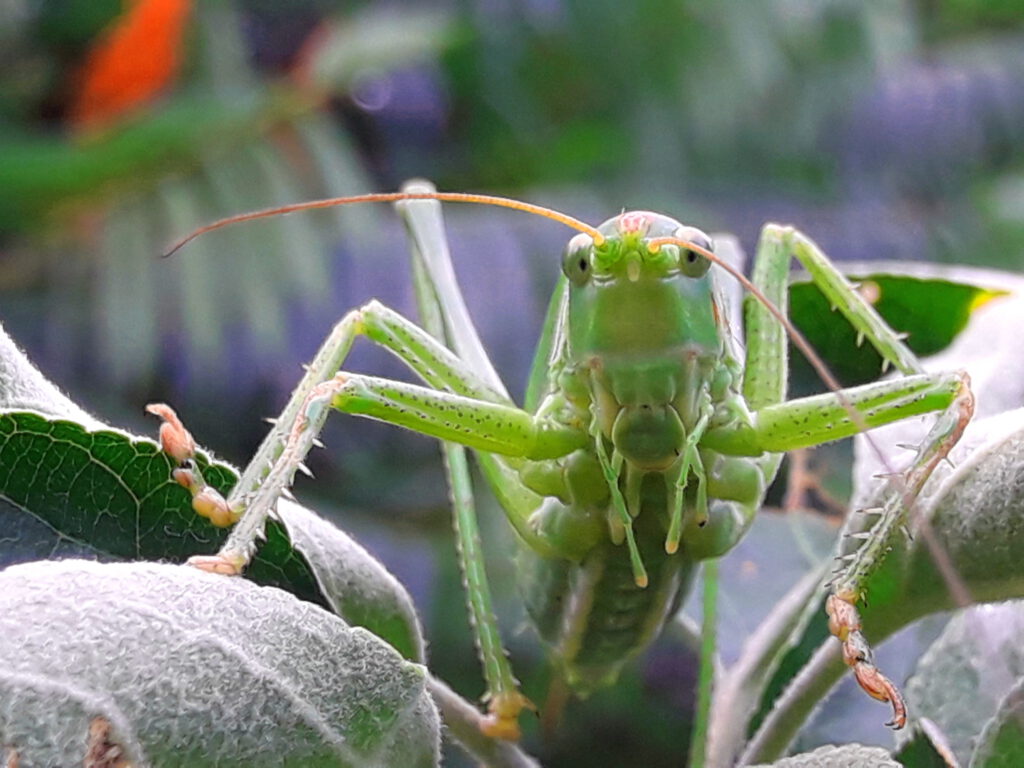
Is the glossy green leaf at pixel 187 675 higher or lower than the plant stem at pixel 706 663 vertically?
higher

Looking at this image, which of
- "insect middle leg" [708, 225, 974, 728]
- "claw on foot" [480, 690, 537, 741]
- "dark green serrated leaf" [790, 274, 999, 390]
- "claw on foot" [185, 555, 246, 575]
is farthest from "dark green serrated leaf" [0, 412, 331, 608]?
"dark green serrated leaf" [790, 274, 999, 390]

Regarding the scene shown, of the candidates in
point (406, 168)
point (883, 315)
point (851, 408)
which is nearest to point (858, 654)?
point (851, 408)

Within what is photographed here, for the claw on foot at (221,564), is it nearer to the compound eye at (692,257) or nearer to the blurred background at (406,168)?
the compound eye at (692,257)

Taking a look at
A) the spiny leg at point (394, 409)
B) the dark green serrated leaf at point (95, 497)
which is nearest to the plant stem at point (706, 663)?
the spiny leg at point (394, 409)

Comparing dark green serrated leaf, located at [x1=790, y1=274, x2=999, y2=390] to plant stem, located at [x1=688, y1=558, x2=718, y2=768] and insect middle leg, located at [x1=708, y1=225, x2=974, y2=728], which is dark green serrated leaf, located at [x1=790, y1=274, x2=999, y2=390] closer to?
insect middle leg, located at [x1=708, y1=225, x2=974, y2=728]

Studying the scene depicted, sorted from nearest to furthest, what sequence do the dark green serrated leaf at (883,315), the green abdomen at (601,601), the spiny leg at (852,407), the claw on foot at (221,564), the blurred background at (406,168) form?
the claw on foot at (221,564)
the spiny leg at (852,407)
the green abdomen at (601,601)
the dark green serrated leaf at (883,315)
the blurred background at (406,168)

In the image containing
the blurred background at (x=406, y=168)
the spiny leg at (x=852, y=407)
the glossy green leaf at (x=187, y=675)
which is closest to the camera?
the glossy green leaf at (x=187, y=675)

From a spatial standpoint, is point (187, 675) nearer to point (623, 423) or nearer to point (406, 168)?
point (623, 423)
